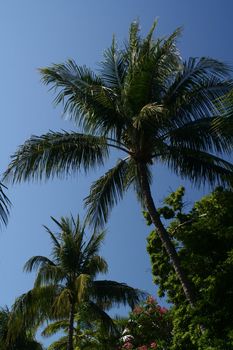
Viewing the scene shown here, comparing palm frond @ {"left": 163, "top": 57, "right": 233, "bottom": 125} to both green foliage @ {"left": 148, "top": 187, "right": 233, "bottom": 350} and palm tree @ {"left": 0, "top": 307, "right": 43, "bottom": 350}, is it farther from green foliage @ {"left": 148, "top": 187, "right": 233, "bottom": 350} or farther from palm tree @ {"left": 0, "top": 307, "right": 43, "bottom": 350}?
palm tree @ {"left": 0, "top": 307, "right": 43, "bottom": 350}

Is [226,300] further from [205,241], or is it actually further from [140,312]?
[140,312]

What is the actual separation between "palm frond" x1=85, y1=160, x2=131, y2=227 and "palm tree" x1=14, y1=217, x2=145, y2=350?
13.5 ft

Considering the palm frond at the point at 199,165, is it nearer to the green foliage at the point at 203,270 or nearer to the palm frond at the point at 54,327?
the green foliage at the point at 203,270

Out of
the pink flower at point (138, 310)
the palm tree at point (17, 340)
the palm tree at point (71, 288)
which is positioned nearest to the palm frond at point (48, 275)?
the palm tree at point (71, 288)

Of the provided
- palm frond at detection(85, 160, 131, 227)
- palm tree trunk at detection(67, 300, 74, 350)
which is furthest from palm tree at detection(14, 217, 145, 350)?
palm frond at detection(85, 160, 131, 227)

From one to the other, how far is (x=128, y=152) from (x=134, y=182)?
1.41 m

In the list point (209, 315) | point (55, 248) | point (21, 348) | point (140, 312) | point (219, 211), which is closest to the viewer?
point (209, 315)

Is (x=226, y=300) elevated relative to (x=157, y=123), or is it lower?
lower

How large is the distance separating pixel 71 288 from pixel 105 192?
643 cm

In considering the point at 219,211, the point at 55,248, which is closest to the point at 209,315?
the point at 219,211

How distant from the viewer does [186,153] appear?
12.8m

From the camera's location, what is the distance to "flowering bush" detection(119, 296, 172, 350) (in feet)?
65.8

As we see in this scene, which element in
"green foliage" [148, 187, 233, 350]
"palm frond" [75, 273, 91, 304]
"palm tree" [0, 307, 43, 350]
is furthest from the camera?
"palm tree" [0, 307, 43, 350]

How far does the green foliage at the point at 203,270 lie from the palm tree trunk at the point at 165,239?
38cm
